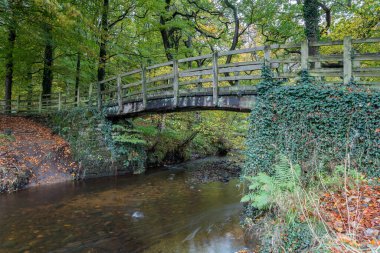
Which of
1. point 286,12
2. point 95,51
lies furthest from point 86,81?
point 286,12

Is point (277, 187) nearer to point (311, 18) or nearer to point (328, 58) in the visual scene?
point (328, 58)

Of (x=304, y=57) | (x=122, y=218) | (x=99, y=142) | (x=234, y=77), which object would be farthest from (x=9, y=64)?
(x=304, y=57)

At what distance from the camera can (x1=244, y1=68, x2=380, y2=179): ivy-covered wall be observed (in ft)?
19.1

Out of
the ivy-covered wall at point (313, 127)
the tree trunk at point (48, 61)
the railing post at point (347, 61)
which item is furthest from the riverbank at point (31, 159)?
the railing post at point (347, 61)

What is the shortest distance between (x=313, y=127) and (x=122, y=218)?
5392 mm

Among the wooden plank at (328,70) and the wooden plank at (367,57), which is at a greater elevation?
the wooden plank at (367,57)

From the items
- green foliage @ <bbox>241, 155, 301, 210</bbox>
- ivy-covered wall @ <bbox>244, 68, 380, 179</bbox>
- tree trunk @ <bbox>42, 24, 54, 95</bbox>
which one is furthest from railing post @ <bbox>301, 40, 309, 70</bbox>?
tree trunk @ <bbox>42, 24, 54, 95</bbox>

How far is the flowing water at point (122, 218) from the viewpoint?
5.64 metres

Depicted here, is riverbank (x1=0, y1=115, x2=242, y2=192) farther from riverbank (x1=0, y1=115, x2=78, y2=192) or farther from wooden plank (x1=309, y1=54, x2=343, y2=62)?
wooden plank (x1=309, y1=54, x2=343, y2=62)

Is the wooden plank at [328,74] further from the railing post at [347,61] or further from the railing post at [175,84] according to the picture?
the railing post at [175,84]

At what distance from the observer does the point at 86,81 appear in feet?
64.1

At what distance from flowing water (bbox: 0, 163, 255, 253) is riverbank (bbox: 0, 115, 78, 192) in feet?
1.88

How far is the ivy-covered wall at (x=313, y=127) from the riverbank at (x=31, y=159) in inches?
314

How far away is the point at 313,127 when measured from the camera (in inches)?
253
